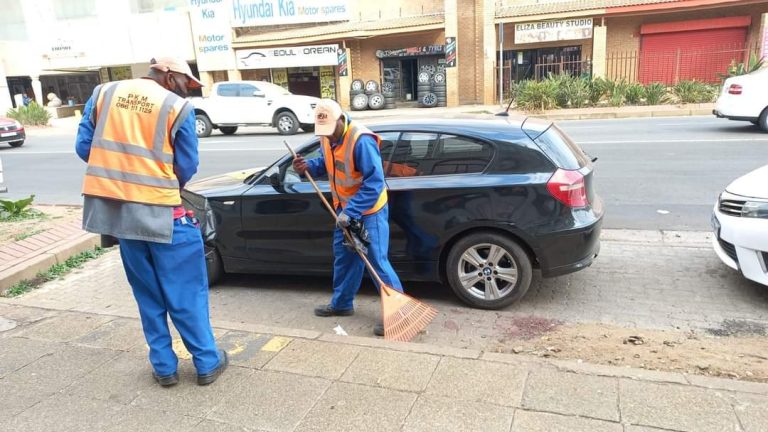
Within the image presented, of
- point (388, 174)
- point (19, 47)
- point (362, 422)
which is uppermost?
point (19, 47)

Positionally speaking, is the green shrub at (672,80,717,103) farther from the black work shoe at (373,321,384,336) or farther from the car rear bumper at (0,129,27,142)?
the car rear bumper at (0,129,27,142)

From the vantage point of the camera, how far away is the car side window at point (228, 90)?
695 inches

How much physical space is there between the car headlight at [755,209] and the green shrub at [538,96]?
16147mm

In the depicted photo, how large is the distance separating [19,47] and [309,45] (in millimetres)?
17606

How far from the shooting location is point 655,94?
1936 centimetres

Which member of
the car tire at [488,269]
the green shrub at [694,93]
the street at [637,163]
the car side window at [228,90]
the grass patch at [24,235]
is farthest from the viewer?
the green shrub at [694,93]

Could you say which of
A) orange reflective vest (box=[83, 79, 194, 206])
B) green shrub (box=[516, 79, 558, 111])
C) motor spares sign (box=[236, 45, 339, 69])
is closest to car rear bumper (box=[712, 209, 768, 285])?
orange reflective vest (box=[83, 79, 194, 206])

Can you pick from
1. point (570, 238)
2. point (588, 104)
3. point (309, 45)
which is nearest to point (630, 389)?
point (570, 238)

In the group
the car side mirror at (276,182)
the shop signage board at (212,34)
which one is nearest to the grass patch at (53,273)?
the car side mirror at (276,182)

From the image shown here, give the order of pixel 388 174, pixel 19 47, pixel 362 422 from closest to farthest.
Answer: pixel 362 422, pixel 388 174, pixel 19 47

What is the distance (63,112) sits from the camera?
3244 centimetres

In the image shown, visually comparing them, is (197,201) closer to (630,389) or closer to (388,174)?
(388,174)

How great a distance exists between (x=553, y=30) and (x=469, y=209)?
69.1ft

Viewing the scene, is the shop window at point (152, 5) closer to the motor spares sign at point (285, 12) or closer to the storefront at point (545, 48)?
the motor spares sign at point (285, 12)
